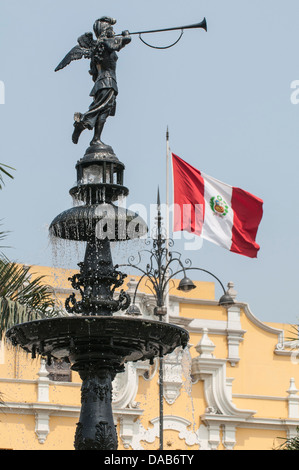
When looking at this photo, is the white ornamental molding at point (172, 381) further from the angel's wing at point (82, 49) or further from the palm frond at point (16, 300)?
the angel's wing at point (82, 49)

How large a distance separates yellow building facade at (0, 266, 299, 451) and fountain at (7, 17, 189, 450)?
12.0 m

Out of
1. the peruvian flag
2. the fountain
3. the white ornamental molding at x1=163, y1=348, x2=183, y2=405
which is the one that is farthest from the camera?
the white ornamental molding at x1=163, y1=348, x2=183, y2=405

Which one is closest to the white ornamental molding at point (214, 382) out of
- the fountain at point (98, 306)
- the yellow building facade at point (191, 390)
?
the yellow building facade at point (191, 390)

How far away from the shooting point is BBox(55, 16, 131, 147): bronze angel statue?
36.4ft

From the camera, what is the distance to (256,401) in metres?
27.3

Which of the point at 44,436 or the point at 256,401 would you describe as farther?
the point at 256,401

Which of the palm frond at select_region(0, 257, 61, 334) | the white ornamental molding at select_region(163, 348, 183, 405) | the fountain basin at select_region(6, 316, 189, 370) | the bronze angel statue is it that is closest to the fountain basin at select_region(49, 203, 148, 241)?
the bronze angel statue

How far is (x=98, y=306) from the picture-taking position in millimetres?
10258

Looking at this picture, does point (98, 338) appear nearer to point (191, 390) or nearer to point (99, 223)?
point (99, 223)

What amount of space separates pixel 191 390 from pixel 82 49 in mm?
16195

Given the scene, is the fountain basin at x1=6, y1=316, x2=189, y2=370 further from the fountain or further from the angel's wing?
the angel's wing

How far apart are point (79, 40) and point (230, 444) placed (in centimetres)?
1690
